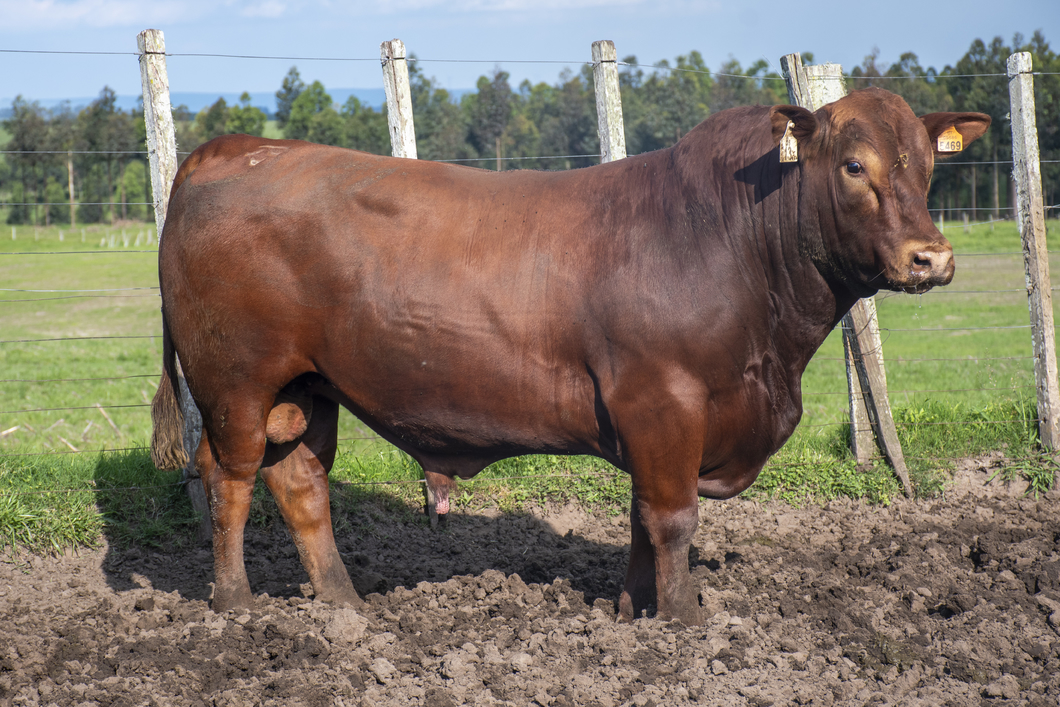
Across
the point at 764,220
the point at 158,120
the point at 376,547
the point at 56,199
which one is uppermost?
the point at 56,199

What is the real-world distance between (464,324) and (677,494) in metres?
1.05

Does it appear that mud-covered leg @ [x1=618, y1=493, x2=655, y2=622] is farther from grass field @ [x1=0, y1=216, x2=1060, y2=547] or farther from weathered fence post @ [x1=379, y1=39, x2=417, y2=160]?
weathered fence post @ [x1=379, y1=39, x2=417, y2=160]

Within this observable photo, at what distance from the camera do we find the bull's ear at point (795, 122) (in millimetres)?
3014

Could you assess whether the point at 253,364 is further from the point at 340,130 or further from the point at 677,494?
the point at 340,130

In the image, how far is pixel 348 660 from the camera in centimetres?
334

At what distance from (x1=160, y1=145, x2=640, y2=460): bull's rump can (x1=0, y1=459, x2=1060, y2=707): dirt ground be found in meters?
0.79

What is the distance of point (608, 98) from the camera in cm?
513

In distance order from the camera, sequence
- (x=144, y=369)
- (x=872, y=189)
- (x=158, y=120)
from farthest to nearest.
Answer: (x=144, y=369) < (x=158, y=120) < (x=872, y=189)

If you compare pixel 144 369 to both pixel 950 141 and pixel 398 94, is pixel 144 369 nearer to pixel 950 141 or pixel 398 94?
pixel 398 94

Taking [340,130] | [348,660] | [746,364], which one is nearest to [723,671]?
[746,364]

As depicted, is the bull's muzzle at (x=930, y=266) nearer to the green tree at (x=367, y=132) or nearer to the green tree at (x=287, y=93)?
the green tree at (x=367, y=132)

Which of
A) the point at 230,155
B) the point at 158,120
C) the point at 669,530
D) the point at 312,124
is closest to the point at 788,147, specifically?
the point at 669,530

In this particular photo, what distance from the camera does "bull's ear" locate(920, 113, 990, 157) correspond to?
3.28m

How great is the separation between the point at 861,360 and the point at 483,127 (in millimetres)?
68706
